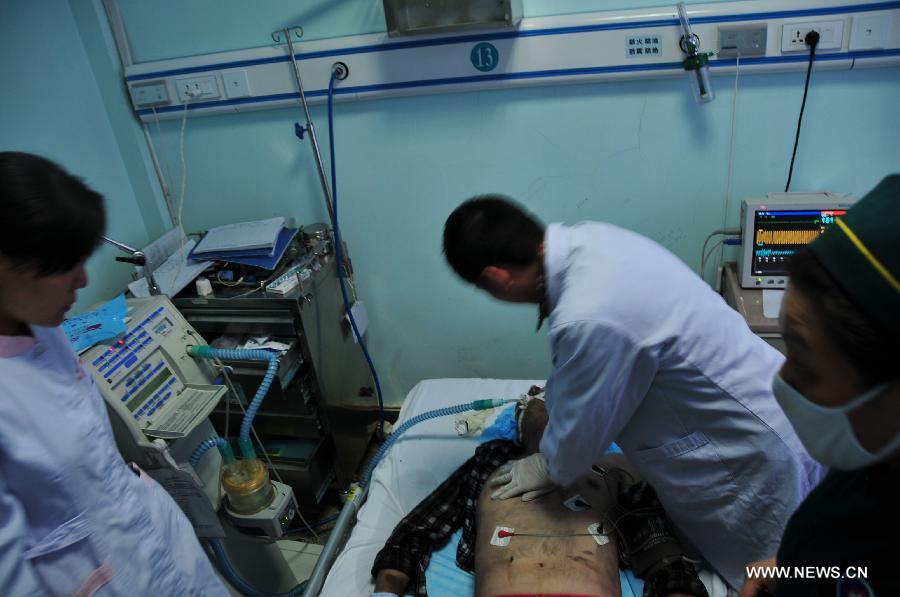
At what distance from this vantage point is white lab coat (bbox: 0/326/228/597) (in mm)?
858

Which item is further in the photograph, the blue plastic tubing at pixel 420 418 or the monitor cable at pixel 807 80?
the blue plastic tubing at pixel 420 418

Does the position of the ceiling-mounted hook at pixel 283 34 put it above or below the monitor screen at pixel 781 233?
above

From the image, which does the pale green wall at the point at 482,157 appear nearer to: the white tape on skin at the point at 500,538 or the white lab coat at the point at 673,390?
the white lab coat at the point at 673,390

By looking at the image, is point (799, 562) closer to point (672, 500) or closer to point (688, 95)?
point (672, 500)

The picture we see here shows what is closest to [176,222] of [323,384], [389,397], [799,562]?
[323,384]

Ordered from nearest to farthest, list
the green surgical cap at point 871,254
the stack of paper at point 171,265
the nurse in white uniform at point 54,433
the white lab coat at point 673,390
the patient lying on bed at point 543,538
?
the green surgical cap at point 871,254 < the nurse in white uniform at point 54,433 < the white lab coat at point 673,390 < the patient lying on bed at point 543,538 < the stack of paper at point 171,265

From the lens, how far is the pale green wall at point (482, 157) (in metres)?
1.76

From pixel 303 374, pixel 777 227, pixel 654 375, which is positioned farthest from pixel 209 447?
pixel 777 227

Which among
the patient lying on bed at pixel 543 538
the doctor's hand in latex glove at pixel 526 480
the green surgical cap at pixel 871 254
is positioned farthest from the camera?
the doctor's hand in latex glove at pixel 526 480

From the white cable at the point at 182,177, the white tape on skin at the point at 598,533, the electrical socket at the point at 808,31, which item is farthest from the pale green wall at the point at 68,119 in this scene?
the electrical socket at the point at 808,31

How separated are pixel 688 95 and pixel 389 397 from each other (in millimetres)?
1719

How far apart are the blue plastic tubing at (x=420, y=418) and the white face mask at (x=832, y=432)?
42.9 inches

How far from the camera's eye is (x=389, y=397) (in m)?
2.54

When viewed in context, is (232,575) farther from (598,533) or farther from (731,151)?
(731,151)
